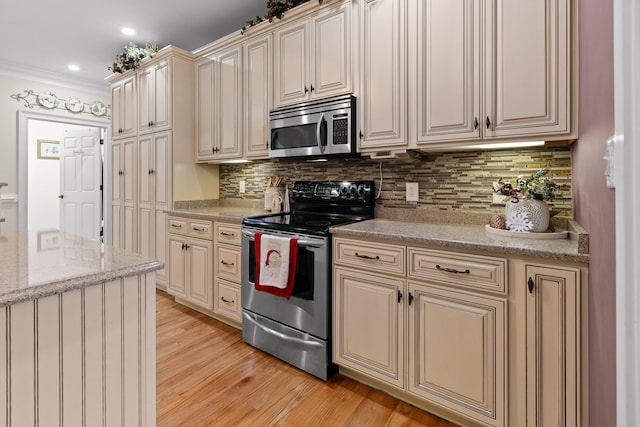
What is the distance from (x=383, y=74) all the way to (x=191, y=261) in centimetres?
Result: 211

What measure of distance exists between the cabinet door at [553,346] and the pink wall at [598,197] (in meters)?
0.08

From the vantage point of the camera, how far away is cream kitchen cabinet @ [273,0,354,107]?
2156 mm

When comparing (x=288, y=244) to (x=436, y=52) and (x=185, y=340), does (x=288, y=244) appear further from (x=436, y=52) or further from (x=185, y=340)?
(x=436, y=52)

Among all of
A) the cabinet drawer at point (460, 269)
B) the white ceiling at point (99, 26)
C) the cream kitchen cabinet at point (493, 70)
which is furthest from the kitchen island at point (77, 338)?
the white ceiling at point (99, 26)

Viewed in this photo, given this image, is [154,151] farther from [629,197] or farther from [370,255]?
[629,197]

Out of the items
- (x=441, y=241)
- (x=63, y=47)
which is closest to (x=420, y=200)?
(x=441, y=241)

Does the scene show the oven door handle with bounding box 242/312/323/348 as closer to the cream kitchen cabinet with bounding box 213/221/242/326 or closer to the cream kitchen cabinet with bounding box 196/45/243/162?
the cream kitchen cabinet with bounding box 213/221/242/326

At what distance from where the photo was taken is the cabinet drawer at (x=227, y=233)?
8.08 feet

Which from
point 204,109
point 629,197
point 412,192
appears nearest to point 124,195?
point 204,109

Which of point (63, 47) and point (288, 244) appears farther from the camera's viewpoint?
point (63, 47)

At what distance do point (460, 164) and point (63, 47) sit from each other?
14.0ft

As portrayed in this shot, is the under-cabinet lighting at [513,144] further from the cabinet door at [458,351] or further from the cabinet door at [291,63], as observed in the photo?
the cabinet door at [291,63]

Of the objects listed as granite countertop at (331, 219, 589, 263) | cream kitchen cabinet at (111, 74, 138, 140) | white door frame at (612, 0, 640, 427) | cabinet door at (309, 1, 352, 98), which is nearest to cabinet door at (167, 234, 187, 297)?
cream kitchen cabinet at (111, 74, 138, 140)

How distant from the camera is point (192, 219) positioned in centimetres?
279
